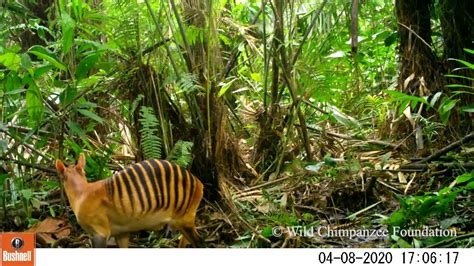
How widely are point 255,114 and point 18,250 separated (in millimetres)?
790

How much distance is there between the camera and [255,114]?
1959 mm

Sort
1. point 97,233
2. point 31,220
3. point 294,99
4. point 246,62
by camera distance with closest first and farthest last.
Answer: point 97,233 → point 31,220 → point 294,99 → point 246,62

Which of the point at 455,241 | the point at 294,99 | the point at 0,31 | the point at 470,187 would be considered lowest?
the point at 455,241

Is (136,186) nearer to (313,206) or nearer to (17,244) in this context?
(17,244)

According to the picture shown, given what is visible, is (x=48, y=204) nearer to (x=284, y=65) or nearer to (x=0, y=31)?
(x=0, y=31)

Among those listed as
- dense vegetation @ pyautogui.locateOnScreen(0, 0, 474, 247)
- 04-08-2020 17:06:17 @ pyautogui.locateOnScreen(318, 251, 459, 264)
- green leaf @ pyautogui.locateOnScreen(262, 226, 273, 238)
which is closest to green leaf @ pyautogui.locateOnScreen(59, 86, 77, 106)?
dense vegetation @ pyautogui.locateOnScreen(0, 0, 474, 247)

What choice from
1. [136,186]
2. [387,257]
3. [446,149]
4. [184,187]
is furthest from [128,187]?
[446,149]

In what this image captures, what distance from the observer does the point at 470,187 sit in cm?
146

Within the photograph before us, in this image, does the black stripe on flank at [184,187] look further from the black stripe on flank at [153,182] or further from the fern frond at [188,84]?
the fern frond at [188,84]

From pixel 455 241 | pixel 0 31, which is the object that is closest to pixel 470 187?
pixel 455 241

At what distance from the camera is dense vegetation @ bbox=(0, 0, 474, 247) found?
159cm

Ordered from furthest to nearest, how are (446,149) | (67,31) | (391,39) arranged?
(391,39), (446,149), (67,31)

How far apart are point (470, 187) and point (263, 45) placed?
82 cm

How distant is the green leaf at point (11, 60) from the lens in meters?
1.55
